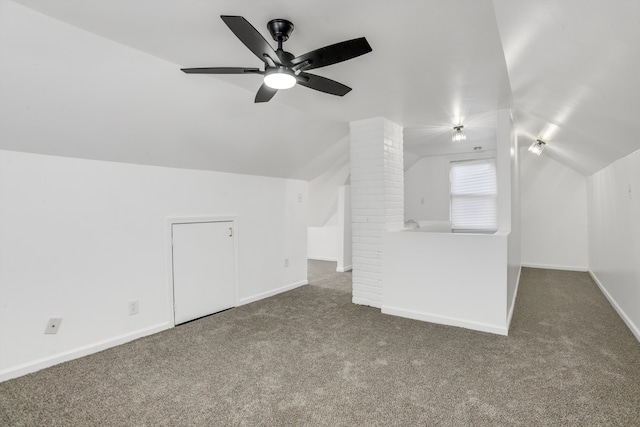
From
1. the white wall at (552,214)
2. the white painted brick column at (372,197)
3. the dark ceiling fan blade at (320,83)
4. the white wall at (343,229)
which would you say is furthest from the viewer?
the white wall at (343,229)

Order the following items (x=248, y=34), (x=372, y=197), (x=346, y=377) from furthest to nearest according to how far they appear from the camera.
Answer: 1. (x=372, y=197)
2. (x=346, y=377)
3. (x=248, y=34)

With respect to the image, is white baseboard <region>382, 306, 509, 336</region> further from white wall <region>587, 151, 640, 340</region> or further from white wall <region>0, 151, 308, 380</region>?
white wall <region>0, 151, 308, 380</region>

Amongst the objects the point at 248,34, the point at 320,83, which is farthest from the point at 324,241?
the point at 248,34

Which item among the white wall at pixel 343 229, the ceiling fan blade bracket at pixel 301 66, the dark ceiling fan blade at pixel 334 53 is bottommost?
the white wall at pixel 343 229

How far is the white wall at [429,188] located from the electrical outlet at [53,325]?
6196mm

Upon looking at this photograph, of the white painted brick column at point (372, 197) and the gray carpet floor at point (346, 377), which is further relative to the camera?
the white painted brick column at point (372, 197)

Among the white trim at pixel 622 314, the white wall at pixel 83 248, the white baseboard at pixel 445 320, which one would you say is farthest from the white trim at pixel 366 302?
the white trim at pixel 622 314

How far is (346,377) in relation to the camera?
7.60ft

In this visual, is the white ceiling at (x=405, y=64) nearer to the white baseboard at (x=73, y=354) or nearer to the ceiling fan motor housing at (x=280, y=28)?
the ceiling fan motor housing at (x=280, y=28)

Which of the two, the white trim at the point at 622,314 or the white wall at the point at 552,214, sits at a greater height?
the white wall at the point at 552,214

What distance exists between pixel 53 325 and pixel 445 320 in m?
3.45

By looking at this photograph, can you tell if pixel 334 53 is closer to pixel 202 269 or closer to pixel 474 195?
pixel 202 269

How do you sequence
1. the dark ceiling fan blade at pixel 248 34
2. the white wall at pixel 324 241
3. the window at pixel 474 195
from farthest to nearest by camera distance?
the white wall at pixel 324 241
the window at pixel 474 195
the dark ceiling fan blade at pixel 248 34

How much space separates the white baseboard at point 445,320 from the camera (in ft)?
10.1
